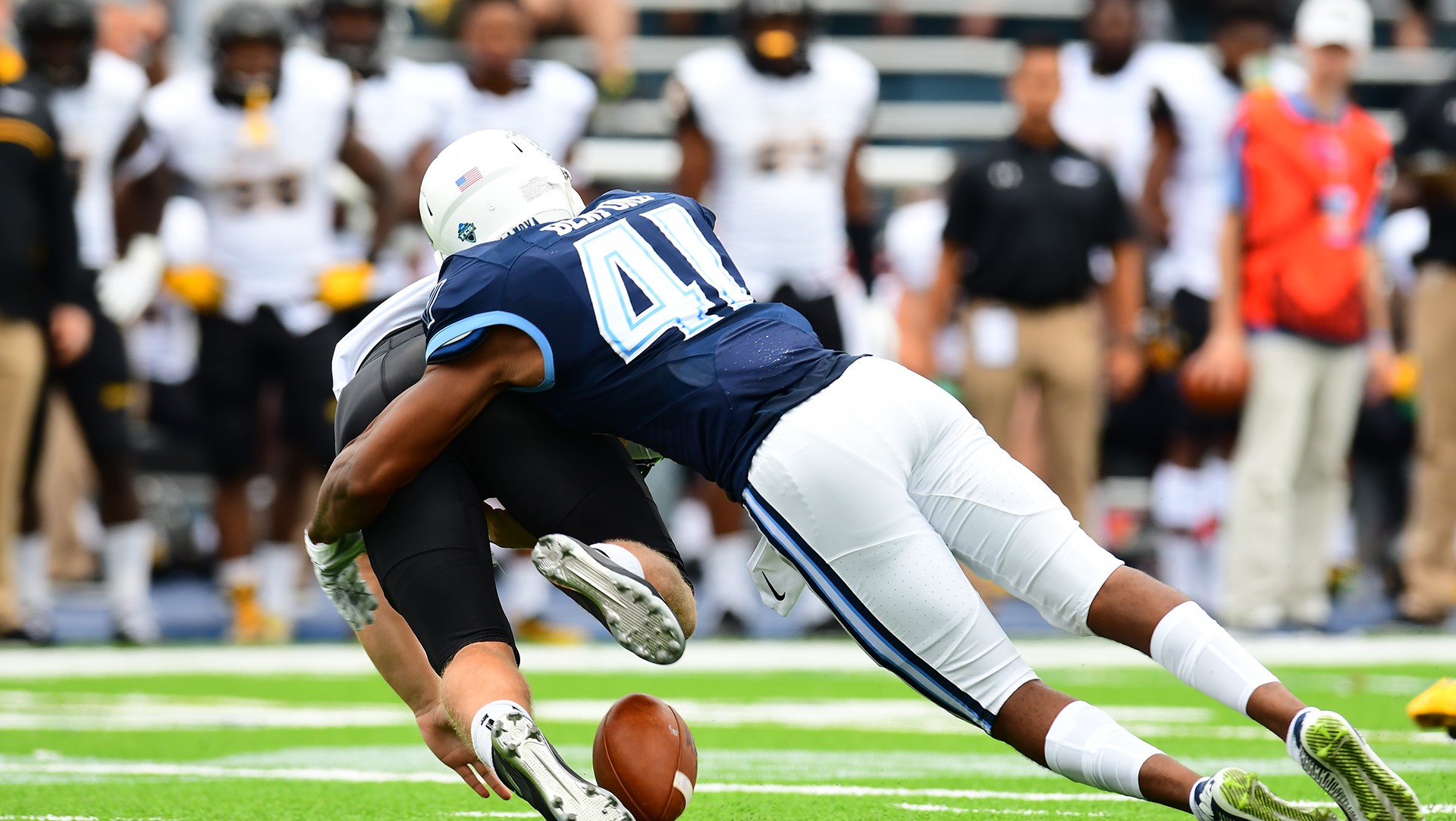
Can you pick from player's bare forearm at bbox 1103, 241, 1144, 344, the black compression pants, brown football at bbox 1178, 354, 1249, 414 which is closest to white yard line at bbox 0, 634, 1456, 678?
brown football at bbox 1178, 354, 1249, 414

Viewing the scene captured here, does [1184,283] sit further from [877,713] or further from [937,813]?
[937,813]

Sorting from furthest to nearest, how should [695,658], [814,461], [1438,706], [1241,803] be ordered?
1. [695,658]
2. [1438,706]
3. [814,461]
4. [1241,803]

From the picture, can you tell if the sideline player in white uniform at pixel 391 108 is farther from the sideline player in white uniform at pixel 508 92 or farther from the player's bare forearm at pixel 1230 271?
the player's bare forearm at pixel 1230 271

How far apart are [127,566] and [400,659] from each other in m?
4.20

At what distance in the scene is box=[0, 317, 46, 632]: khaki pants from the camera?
7324mm

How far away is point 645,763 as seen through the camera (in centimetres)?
329

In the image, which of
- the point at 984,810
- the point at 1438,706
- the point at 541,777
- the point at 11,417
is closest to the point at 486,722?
the point at 541,777

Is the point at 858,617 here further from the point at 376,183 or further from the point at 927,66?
the point at 927,66

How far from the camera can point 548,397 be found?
3422mm

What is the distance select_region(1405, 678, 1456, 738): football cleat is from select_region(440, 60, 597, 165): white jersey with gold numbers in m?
5.27

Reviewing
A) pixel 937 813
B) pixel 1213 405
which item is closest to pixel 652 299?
pixel 937 813

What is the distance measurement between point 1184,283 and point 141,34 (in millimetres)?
5338

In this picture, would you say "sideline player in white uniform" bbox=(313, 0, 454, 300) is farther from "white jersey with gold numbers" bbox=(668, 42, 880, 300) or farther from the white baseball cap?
the white baseball cap

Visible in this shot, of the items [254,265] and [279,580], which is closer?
[254,265]
